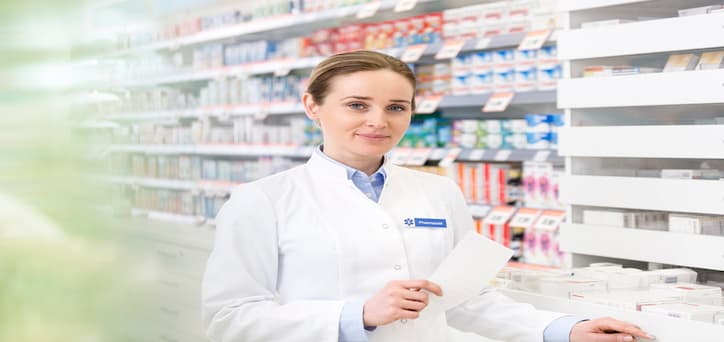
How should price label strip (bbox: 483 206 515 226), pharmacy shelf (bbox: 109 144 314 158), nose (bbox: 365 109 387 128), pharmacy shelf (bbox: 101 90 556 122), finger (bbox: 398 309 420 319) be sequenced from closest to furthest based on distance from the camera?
pharmacy shelf (bbox: 101 90 556 122) < finger (bbox: 398 309 420 319) < nose (bbox: 365 109 387 128) < price label strip (bbox: 483 206 515 226) < pharmacy shelf (bbox: 109 144 314 158)

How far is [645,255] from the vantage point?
8.86 ft

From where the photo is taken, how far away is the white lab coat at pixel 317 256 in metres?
1.52

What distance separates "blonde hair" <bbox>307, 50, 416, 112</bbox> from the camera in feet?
5.44

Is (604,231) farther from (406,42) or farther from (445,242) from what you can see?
(406,42)

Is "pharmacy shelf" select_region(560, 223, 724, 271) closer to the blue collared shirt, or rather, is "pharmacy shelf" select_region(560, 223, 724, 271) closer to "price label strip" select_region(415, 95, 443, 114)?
the blue collared shirt

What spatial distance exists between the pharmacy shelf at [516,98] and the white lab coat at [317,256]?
254 cm

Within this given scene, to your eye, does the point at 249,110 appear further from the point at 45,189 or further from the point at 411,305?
the point at 45,189

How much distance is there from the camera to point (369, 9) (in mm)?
5031

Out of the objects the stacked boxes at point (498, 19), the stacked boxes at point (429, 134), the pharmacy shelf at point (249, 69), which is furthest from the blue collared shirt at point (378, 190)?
the pharmacy shelf at point (249, 69)

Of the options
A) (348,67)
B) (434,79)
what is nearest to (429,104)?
(434,79)

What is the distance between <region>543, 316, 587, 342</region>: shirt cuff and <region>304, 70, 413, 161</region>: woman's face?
0.54m

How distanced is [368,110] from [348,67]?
0.10 metres

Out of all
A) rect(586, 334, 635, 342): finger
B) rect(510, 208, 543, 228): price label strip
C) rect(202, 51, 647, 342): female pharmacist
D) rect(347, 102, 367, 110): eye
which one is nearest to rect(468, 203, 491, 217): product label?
rect(510, 208, 543, 228): price label strip

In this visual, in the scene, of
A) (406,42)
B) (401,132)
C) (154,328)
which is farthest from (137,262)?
(406,42)
